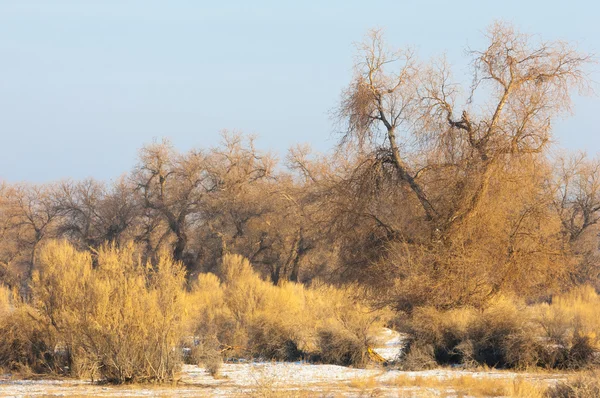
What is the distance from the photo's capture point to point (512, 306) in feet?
70.3

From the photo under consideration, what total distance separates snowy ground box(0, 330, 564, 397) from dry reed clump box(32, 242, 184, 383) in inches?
26.2

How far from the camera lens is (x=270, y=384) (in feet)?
37.3

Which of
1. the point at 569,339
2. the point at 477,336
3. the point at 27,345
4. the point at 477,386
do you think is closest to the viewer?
the point at 477,386

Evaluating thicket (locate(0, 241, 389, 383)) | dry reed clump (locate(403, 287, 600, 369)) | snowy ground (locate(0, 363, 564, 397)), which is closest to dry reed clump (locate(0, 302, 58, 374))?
thicket (locate(0, 241, 389, 383))

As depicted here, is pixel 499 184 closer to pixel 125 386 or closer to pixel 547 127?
pixel 547 127

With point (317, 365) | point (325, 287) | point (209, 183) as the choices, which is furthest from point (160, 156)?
point (317, 365)

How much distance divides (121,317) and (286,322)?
7.84 metres

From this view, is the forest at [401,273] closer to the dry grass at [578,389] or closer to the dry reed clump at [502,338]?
the dry reed clump at [502,338]

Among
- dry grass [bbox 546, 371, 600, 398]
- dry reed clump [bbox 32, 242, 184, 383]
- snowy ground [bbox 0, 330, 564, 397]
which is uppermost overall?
dry reed clump [bbox 32, 242, 184, 383]

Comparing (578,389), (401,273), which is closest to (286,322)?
(401,273)

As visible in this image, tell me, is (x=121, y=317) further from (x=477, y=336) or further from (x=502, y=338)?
(x=502, y=338)

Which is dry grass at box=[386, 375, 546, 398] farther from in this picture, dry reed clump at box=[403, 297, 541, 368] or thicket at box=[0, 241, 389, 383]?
thicket at box=[0, 241, 389, 383]

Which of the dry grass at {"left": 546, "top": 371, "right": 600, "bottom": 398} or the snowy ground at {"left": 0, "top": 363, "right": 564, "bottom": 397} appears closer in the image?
the dry grass at {"left": 546, "top": 371, "right": 600, "bottom": 398}

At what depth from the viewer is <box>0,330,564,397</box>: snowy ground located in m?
14.2
